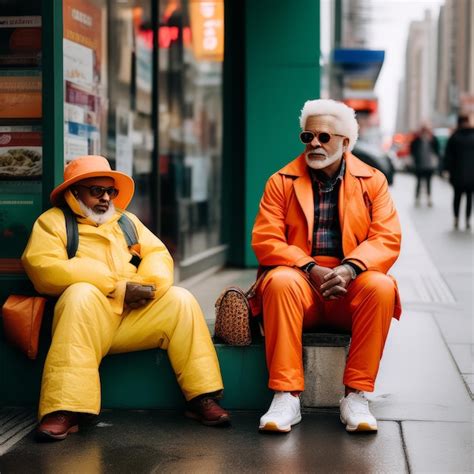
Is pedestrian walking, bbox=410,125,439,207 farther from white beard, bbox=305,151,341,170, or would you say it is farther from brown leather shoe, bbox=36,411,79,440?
brown leather shoe, bbox=36,411,79,440

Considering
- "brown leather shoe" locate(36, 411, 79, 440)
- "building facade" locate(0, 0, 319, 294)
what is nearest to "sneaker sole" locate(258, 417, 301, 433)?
"brown leather shoe" locate(36, 411, 79, 440)

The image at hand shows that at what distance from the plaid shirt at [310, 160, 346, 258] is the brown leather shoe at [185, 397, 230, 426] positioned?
975 millimetres

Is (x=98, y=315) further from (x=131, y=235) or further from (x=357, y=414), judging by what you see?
(x=357, y=414)

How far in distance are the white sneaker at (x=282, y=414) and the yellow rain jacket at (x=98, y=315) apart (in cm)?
31

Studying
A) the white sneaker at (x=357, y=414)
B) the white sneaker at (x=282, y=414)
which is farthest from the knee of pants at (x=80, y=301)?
the white sneaker at (x=357, y=414)

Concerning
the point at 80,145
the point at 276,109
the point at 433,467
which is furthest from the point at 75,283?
the point at 276,109

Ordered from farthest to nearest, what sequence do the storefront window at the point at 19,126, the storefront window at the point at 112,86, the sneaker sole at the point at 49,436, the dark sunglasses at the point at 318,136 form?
the storefront window at the point at 112,86 → the storefront window at the point at 19,126 → the dark sunglasses at the point at 318,136 → the sneaker sole at the point at 49,436

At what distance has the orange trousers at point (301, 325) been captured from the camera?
15.6 ft

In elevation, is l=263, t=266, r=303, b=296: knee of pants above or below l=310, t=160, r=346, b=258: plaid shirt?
below

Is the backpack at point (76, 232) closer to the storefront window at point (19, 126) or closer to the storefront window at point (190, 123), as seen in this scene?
the storefront window at point (19, 126)

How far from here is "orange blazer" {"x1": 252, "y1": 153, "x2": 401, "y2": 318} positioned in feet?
16.6

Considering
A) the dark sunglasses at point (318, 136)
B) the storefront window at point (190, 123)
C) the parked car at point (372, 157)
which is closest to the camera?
the dark sunglasses at point (318, 136)

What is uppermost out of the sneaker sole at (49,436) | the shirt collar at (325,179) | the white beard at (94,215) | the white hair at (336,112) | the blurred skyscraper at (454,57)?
the blurred skyscraper at (454,57)

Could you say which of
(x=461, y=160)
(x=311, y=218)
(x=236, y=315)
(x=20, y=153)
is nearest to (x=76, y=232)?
(x=20, y=153)
